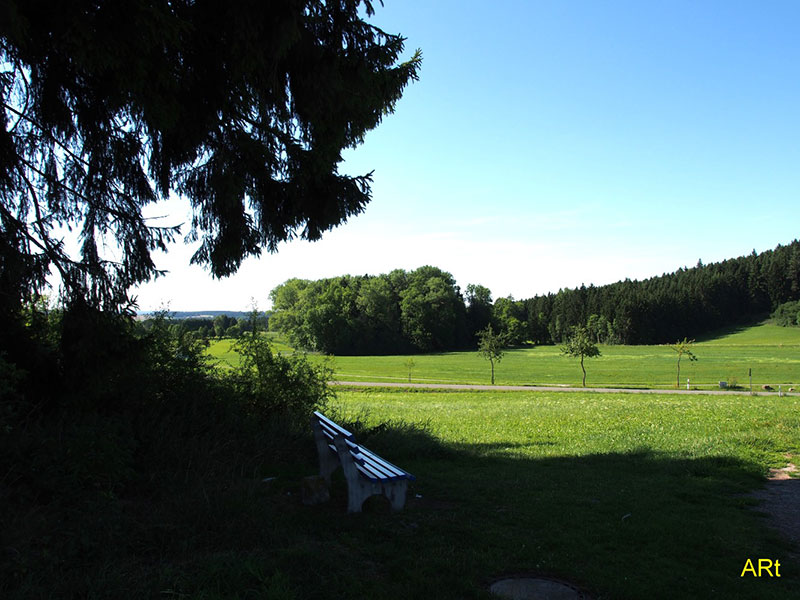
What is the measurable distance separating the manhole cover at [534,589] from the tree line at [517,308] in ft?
235

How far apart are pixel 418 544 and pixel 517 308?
13244 cm

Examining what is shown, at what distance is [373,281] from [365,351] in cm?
1616

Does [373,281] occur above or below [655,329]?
above

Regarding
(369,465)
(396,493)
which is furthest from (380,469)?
(396,493)

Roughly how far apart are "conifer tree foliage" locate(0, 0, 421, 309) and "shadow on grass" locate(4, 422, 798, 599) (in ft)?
8.47

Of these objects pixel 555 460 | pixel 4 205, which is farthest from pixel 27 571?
pixel 555 460

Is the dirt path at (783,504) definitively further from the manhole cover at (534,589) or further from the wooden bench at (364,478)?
the wooden bench at (364,478)

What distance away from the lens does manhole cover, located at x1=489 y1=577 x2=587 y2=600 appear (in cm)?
345

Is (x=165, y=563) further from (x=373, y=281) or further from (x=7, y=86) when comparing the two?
(x=373, y=281)

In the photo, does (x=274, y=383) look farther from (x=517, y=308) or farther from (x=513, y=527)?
(x=517, y=308)

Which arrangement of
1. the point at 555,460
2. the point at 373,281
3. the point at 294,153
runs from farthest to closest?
the point at 373,281
the point at 555,460
the point at 294,153

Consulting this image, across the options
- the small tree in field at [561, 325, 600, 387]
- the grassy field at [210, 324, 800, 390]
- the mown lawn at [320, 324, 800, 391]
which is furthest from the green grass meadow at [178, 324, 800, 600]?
the grassy field at [210, 324, 800, 390]

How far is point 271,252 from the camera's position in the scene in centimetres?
628

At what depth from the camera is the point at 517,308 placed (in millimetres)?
133375
